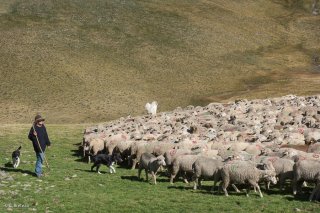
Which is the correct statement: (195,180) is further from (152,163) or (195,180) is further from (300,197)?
(300,197)

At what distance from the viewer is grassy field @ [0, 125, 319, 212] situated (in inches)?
625

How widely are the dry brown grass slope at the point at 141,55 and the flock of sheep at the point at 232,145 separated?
23195mm

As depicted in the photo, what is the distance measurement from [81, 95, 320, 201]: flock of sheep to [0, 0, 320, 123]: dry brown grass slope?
76.1 feet

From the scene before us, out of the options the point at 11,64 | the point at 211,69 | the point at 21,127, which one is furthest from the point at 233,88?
the point at 21,127

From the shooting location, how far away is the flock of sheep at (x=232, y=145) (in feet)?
58.0

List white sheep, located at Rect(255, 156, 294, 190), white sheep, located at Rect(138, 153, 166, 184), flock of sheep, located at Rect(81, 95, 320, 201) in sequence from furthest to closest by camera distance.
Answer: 1. white sheep, located at Rect(138, 153, 166, 184)
2. white sheep, located at Rect(255, 156, 294, 190)
3. flock of sheep, located at Rect(81, 95, 320, 201)

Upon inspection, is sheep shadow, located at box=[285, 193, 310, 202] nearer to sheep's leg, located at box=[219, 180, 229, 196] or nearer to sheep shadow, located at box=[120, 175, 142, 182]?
sheep's leg, located at box=[219, 180, 229, 196]

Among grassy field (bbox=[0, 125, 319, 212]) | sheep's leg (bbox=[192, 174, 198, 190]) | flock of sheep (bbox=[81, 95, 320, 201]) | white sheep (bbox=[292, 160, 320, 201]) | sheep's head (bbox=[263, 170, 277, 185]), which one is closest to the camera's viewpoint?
grassy field (bbox=[0, 125, 319, 212])

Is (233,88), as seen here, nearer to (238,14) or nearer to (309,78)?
(309,78)

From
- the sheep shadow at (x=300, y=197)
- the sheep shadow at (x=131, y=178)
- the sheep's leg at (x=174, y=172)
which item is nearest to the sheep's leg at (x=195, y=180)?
the sheep's leg at (x=174, y=172)

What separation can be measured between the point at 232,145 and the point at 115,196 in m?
8.13

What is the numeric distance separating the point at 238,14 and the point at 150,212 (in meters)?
102

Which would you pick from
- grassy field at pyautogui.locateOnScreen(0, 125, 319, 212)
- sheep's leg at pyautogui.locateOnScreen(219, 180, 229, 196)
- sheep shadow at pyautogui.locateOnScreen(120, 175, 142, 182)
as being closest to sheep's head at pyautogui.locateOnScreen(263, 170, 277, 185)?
grassy field at pyautogui.locateOnScreen(0, 125, 319, 212)

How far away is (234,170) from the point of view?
17422 millimetres
